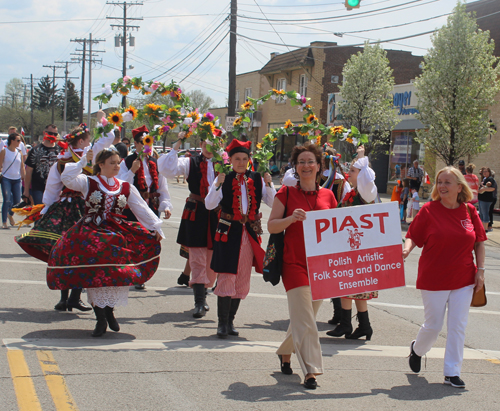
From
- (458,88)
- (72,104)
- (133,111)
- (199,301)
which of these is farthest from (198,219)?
(72,104)

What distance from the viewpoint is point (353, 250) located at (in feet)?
16.8

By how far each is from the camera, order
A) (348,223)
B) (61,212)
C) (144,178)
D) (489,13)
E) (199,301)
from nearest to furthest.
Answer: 1. (348,223)
2. (199,301)
3. (61,212)
4. (144,178)
5. (489,13)

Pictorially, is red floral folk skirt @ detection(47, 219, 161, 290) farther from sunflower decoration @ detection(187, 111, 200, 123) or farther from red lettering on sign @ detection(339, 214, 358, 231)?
red lettering on sign @ detection(339, 214, 358, 231)

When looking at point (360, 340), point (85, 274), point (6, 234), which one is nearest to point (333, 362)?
point (360, 340)

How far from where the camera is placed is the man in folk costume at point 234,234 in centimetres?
604

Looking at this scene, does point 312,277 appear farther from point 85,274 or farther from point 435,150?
point 435,150

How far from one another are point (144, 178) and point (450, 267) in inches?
177

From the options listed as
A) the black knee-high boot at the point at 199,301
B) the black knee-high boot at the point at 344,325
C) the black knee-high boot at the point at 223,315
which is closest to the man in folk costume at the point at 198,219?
the black knee-high boot at the point at 199,301

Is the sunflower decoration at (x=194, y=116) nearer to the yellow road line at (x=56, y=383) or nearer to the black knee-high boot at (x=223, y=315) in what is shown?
the black knee-high boot at (x=223, y=315)

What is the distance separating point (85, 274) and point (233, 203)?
160cm

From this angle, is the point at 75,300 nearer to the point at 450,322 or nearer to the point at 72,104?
the point at 450,322

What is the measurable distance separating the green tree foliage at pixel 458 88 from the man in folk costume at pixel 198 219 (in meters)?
13.9

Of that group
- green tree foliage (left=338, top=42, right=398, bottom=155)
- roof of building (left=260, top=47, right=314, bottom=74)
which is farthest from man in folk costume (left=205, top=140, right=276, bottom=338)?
roof of building (left=260, top=47, right=314, bottom=74)

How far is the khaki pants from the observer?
15.2 feet
